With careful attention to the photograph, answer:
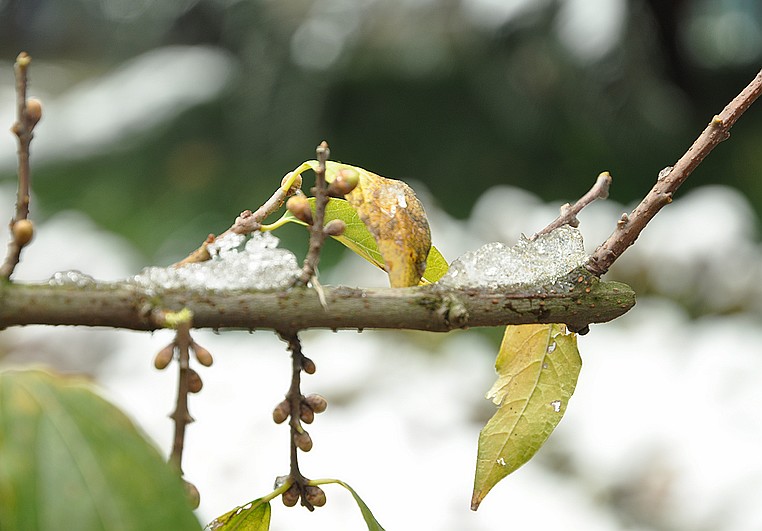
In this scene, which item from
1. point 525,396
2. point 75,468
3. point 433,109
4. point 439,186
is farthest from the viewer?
point 433,109

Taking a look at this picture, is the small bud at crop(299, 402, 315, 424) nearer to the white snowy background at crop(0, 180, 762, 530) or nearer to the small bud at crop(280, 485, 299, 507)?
the small bud at crop(280, 485, 299, 507)

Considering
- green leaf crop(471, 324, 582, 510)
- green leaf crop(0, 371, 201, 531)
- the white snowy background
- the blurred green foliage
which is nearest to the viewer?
green leaf crop(0, 371, 201, 531)

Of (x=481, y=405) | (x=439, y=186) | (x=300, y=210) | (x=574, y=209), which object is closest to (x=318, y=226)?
(x=300, y=210)

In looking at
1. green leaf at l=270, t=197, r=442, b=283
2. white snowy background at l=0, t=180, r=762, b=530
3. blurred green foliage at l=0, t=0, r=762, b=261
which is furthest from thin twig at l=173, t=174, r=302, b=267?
blurred green foliage at l=0, t=0, r=762, b=261

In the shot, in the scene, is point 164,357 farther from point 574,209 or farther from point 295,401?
point 574,209

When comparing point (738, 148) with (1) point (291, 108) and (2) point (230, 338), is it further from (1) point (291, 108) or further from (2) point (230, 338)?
(2) point (230, 338)

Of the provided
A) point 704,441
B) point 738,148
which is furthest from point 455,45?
point 704,441

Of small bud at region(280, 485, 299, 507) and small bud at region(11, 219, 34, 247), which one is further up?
small bud at region(11, 219, 34, 247)
